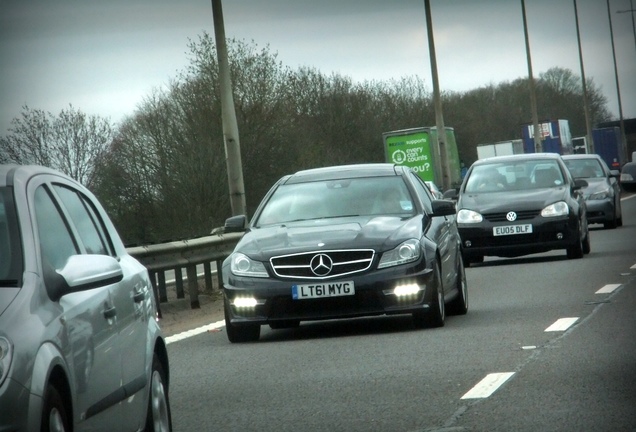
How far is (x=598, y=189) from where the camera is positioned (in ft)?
108

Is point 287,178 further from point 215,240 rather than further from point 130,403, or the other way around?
point 130,403

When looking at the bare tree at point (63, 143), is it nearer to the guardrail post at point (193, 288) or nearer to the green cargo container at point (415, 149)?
the green cargo container at point (415, 149)

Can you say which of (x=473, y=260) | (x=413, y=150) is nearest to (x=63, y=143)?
(x=413, y=150)

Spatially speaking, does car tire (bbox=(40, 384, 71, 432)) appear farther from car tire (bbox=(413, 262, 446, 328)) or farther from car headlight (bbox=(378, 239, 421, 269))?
car tire (bbox=(413, 262, 446, 328))

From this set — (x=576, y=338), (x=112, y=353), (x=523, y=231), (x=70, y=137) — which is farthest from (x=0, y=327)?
(x=70, y=137)

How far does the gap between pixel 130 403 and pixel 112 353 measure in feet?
1.18

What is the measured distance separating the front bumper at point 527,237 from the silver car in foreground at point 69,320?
51.8ft

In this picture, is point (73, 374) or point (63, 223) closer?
point (73, 374)

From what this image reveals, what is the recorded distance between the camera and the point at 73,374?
534 centimetres

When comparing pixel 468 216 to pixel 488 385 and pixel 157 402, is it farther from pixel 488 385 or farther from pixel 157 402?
pixel 157 402

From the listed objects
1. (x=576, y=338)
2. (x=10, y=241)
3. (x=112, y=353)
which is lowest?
(x=576, y=338)

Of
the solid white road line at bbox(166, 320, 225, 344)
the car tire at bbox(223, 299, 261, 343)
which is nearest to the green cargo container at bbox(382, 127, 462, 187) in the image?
the solid white road line at bbox(166, 320, 225, 344)

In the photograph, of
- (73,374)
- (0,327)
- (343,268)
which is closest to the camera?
(0,327)

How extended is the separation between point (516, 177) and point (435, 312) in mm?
10810
